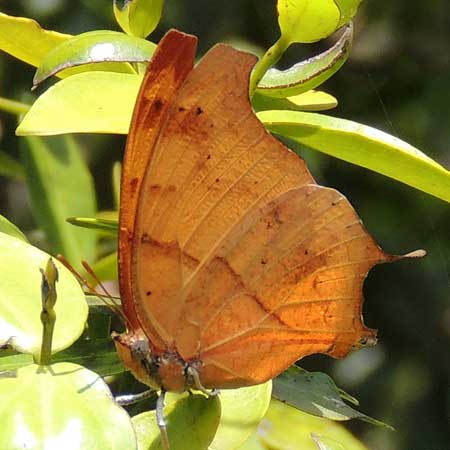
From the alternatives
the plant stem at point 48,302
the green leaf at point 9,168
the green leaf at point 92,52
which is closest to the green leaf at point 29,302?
the plant stem at point 48,302

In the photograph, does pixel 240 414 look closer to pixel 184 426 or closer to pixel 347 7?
pixel 184 426

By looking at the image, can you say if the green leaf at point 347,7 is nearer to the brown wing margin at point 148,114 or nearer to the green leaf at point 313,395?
the brown wing margin at point 148,114

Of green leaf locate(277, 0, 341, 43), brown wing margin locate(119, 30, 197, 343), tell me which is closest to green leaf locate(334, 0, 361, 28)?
green leaf locate(277, 0, 341, 43)

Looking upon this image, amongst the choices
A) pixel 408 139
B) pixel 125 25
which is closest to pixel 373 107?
pixel 408 139

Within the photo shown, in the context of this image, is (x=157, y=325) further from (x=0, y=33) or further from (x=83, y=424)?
(x=0, y=33)

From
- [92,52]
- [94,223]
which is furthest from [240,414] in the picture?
[92,52]
